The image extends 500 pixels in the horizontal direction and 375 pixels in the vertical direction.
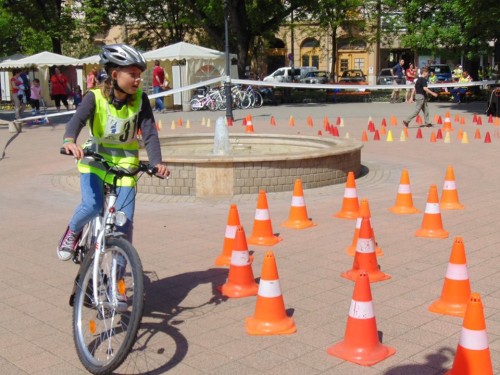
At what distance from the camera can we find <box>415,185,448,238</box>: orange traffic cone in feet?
24.0

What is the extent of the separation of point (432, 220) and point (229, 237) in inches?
91.3

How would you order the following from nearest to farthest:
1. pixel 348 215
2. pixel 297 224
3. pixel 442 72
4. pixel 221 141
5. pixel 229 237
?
pixel 229 237 → pixel 297 224 → pixel 348 215 → pixel 221 141 → pixel 442 72

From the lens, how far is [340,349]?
170 inches

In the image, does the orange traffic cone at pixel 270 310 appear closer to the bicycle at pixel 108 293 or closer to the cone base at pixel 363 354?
the cone base at pixel 363 354

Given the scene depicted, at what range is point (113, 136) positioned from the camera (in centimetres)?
460

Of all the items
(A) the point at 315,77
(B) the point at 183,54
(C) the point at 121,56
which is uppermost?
(B) the point at 183,54

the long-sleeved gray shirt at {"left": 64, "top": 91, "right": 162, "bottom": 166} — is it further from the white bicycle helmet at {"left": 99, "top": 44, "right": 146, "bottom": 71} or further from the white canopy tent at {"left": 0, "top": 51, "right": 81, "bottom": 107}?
the white canopy tent at {"left": 0, "top": 51, "right": 81, "bottom": 107}

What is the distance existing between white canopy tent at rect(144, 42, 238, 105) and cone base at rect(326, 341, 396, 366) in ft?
85.0

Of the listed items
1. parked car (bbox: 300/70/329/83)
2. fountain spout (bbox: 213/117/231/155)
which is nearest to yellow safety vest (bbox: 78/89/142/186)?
fountain spout (bbox: 213/117/231/155)

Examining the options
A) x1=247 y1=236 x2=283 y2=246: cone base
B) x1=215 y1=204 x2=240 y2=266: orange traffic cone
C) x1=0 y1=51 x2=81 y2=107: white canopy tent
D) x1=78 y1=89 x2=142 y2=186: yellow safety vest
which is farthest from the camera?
x1=0 y1=51 x2=81 y2=107: white canopy tent

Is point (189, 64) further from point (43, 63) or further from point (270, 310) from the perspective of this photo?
point (270, 310)

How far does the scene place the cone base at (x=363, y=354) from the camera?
13.7 ft

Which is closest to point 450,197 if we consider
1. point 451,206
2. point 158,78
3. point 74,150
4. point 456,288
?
point 451,206

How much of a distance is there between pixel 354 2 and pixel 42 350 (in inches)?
1627
